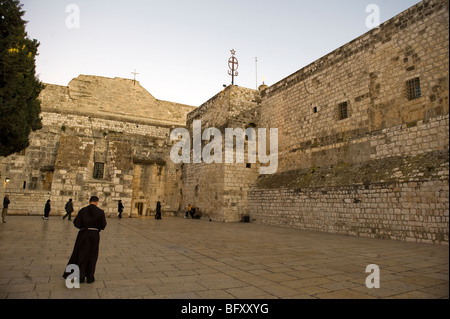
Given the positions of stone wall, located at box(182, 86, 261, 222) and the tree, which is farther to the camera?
stone wall, located at box(182, 86, 261, 222)

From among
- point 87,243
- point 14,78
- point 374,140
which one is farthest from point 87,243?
point 374,140

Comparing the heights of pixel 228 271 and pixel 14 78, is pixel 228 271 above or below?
below

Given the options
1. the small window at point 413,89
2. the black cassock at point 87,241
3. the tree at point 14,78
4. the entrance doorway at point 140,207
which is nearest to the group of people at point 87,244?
the black cassock at point 87,241

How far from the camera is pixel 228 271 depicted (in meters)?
4.81

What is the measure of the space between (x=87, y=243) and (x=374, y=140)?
34.1 feet

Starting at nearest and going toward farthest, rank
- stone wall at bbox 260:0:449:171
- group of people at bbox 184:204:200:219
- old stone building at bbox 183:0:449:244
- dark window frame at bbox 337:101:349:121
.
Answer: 1. old stone building at bbox 183:0:449:244
2. stone wall at bbox 260:0:449:171
3. dark window frame at bbox 337:101:349:121
4. group of people at bbox 184:204:200:219

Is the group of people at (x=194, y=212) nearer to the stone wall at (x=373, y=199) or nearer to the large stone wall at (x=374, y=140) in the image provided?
the large stone wall at (x=374, y=140)

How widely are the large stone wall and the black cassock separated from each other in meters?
8.54

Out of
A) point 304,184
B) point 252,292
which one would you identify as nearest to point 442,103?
point 304,184

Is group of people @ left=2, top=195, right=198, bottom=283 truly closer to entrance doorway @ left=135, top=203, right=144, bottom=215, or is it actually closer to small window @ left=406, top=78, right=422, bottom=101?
small window @ left=406, top=78, right=422, bottom=101

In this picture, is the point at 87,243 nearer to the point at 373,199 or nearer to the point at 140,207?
the point at 373,199

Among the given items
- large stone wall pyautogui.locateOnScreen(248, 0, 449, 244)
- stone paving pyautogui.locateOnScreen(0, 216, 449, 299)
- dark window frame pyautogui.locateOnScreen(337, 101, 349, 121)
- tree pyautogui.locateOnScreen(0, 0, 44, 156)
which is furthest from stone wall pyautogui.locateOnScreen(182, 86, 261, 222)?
tree pyautogui.locateOnScreen(0, 0, 44, 156)

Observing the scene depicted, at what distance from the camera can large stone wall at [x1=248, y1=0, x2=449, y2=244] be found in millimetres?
8617
